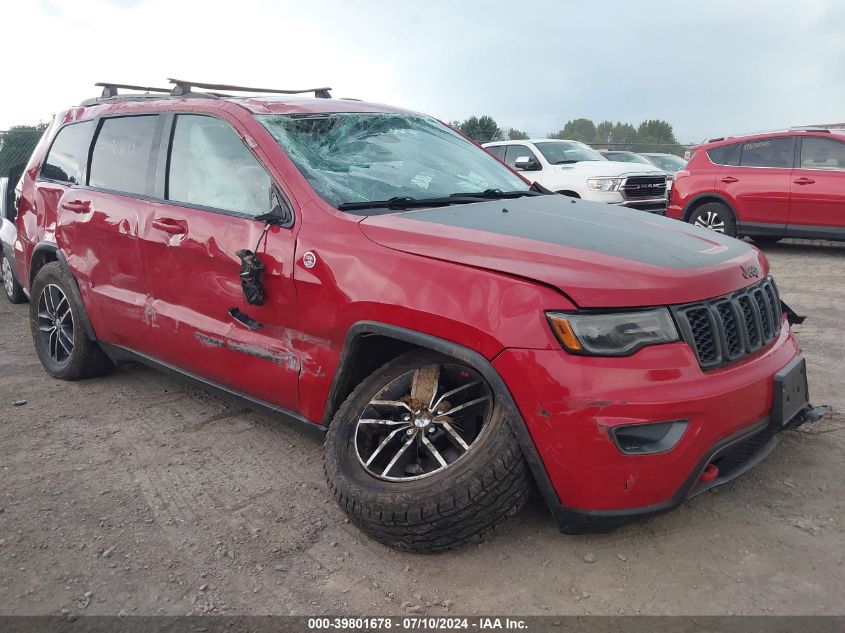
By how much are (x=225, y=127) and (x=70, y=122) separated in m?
2.00

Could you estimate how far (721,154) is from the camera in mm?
10461

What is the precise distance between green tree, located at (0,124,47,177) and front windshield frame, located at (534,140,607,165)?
10190 millimetres

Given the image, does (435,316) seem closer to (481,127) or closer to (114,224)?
(114,224)

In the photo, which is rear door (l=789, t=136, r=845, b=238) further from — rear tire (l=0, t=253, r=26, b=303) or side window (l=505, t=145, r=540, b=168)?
rear tire (l=0, t=253, r=26, b=303)

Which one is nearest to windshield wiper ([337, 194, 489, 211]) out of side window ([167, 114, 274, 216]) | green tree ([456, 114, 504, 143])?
side window ([167, 114, 274, 216])

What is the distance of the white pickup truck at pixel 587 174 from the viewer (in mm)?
11328

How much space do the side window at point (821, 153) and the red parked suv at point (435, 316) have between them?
7034mm

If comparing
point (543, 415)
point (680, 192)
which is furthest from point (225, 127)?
point (680, 192)

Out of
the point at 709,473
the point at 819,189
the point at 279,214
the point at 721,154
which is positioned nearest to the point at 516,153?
the point at 721,154

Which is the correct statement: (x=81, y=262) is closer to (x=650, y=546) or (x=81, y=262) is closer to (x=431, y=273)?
(x=431, y=273)

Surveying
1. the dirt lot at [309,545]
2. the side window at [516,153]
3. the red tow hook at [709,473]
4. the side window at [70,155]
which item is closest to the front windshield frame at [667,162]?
the side window at [516,153]

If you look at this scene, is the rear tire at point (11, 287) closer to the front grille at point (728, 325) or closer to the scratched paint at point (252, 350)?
the scratched paint at point (252, 350)

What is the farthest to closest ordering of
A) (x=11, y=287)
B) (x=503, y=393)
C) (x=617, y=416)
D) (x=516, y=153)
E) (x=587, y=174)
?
(x=516, y=153)
(x=587, y=174)
(x=11, y=287)
(x=503, y=393)
(x=617, y=416)

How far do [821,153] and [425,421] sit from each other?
866cm
